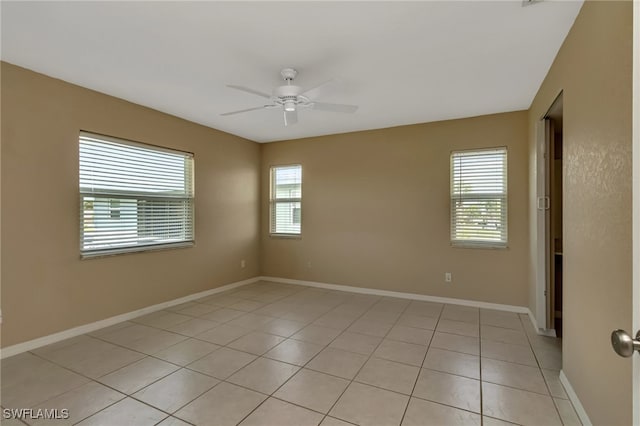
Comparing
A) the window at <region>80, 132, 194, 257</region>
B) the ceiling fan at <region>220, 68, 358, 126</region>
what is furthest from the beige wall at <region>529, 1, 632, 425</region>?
the window at <region>80, 132, 194, 257</region>

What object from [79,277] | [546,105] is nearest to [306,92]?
[546,105]

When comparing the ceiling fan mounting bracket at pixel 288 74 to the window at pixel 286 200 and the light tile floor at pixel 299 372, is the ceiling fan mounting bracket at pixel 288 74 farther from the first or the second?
the window at pixel 286 200

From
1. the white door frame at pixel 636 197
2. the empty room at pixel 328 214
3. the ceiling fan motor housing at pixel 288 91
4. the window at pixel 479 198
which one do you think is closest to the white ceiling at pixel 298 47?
the empty room at pixel 328 214

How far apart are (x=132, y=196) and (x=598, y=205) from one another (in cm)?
422

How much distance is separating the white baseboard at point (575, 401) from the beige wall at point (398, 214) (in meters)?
1.82

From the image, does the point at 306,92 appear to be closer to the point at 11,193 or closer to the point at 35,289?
the point at 11,193

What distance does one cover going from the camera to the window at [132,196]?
3205 millimetres

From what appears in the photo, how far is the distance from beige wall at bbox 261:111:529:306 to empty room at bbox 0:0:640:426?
3cm

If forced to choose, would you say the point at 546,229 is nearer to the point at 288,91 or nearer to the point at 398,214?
the point at 398,214

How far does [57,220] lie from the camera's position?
2.94 m

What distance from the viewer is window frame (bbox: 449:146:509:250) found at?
12.7ft

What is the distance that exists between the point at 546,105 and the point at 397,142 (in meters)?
Result: 1.96

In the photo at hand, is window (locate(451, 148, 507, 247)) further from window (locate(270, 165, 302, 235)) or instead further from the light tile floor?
window (locate(270, 165, 302, 235))

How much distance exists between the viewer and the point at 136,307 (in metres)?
3.63
